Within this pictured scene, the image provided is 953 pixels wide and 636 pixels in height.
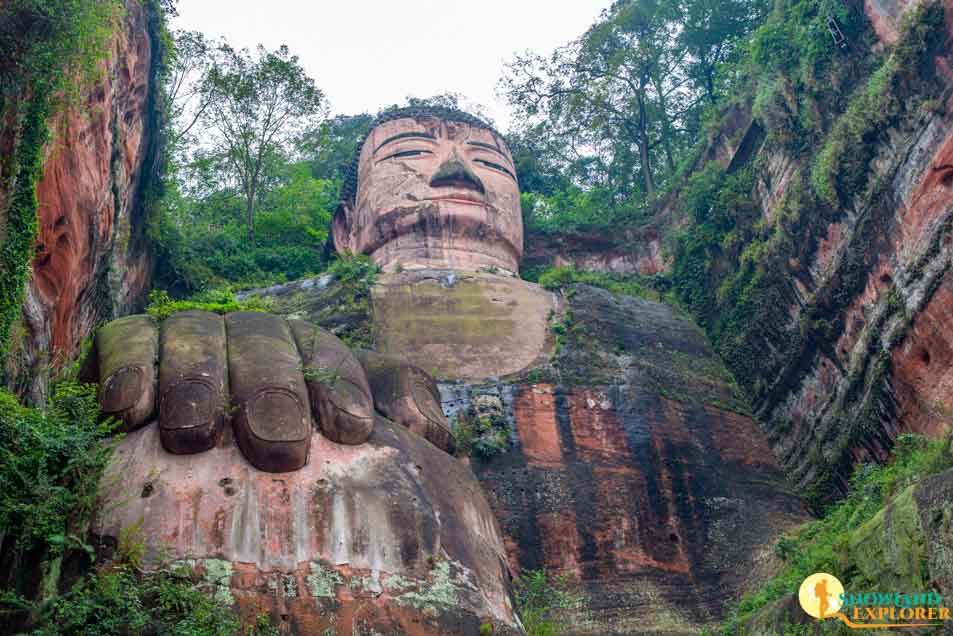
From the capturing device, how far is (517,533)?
9.83 meters

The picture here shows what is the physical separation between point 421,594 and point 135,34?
861cm

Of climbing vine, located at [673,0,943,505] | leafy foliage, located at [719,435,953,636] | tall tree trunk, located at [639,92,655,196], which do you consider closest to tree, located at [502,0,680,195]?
tall tree trunk, located at [639,92,655,196]

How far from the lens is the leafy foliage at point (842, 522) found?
6809mm

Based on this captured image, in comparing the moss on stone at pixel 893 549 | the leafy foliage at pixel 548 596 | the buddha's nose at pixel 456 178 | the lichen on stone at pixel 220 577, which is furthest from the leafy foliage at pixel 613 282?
the lichen on stone at pixel 220 577

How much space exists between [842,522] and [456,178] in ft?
27.0

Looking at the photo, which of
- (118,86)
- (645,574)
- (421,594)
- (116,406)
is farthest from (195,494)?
(118,86)

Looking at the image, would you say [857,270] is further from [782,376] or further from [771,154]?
[771,154]

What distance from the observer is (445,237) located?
14.8 meters

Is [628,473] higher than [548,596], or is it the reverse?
[628,473]

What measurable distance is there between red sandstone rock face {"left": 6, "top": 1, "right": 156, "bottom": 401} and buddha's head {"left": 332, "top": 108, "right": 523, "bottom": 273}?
11.5ft

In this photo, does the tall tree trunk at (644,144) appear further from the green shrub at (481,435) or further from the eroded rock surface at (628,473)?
the green shrub at (481,435)

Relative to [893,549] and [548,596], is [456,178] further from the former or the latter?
[893,549]

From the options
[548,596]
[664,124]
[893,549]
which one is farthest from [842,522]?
[664,124]

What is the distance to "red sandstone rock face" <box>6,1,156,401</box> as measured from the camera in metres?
9.38
